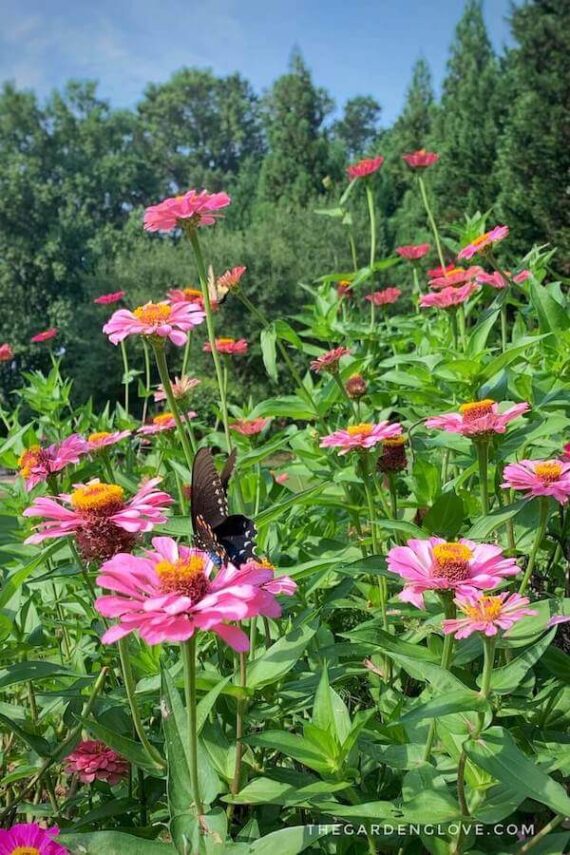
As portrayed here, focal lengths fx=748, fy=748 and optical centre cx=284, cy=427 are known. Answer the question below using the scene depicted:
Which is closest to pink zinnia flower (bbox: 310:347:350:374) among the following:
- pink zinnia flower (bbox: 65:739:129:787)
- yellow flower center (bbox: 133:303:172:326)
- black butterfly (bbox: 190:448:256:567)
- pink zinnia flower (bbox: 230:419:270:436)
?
pink zinnia flower (bbox: 230:419:270:436)

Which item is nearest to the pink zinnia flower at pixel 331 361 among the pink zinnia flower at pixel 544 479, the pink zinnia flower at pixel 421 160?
the pink zinnia flower at pixel 544 479

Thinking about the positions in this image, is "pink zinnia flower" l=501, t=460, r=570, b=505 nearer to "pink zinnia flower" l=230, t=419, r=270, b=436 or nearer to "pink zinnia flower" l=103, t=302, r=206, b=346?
"pink zinnia flower" l=103, t=302, r=206, b=346

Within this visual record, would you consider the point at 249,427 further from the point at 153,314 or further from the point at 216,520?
the point at 216,520

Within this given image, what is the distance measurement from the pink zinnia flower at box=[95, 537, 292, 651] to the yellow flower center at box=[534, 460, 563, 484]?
0.45 m

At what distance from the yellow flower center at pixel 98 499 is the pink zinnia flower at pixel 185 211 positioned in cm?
51

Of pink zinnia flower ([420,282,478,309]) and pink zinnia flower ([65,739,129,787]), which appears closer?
pink zinnia flower ([65,739,129,787])

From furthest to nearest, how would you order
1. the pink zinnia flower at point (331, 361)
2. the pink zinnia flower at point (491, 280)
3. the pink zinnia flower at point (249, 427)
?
the pink zinnia flower at point (491, 280) → the pink zinnia flower at point (249, 427) → the pink zinnia flower at point (331, 361)

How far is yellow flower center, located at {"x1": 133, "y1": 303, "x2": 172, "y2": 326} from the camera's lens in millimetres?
1153

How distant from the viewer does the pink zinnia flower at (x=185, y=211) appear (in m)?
1.23

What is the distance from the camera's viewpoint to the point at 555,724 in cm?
93

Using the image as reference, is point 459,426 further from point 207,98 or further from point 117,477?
point 207,98

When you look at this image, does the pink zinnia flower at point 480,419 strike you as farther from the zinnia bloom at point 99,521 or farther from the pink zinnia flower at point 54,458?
the pink zinnia flower at point 54,458

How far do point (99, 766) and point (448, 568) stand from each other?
60cm

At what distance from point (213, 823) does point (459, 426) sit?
24.1 inches
